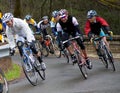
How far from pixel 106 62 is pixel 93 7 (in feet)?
39.9

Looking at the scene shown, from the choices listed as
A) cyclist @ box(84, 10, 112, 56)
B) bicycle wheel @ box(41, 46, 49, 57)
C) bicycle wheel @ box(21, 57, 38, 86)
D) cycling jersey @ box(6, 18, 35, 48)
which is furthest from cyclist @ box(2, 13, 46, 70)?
bicycle wheel @ box(41, 46, 49, 57)

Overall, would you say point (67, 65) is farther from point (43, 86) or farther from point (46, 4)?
point (46, 4)

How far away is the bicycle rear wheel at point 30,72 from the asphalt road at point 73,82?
173 millimetres

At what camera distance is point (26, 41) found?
42.0 feet

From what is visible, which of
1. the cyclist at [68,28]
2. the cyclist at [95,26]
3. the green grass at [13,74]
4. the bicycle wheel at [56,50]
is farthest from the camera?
the bicycle wheel at [56,50]

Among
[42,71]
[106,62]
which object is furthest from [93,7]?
[42,71]

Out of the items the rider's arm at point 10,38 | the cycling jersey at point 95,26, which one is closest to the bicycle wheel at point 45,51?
the cycling jersey at point 95,26

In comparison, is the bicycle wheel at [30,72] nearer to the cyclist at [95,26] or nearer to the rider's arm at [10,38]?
the rider's arm at [10,38]

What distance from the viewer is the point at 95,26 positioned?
1521 centimetres

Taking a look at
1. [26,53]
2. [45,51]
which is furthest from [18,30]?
[45,51]

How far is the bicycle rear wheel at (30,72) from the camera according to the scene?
12719mm

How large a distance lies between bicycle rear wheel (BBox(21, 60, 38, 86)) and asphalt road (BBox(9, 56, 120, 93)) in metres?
0.17

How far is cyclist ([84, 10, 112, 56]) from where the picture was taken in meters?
14.6

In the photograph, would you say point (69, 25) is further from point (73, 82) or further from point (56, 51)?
point (56, 51)
